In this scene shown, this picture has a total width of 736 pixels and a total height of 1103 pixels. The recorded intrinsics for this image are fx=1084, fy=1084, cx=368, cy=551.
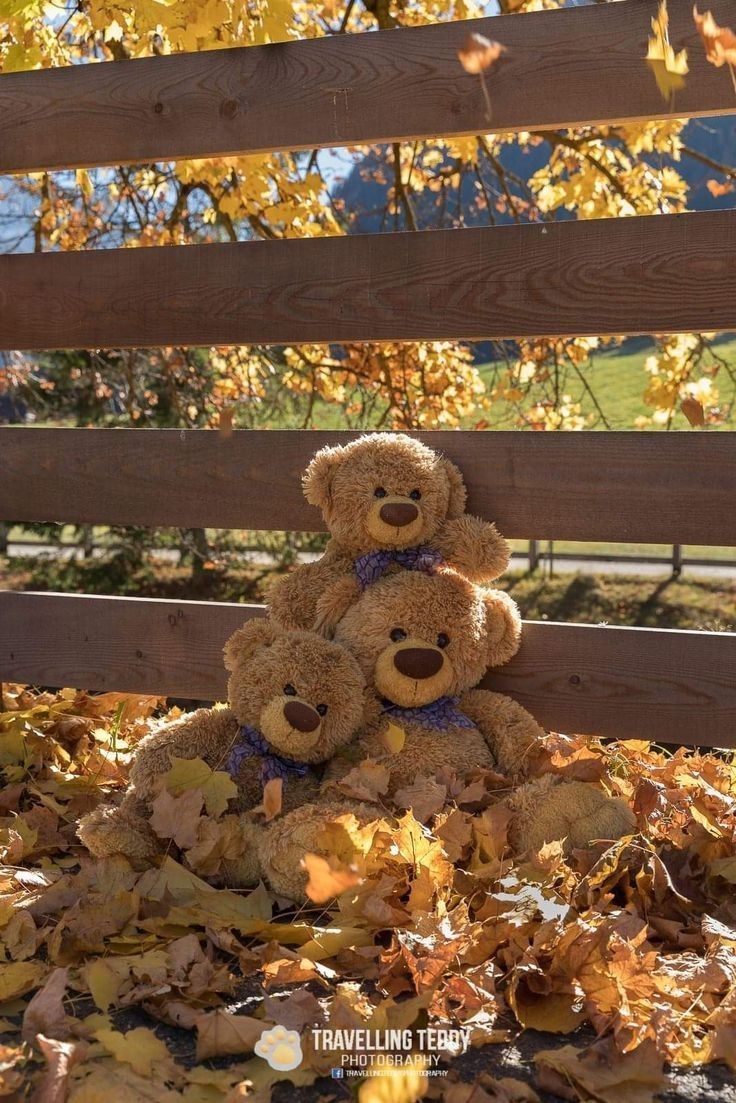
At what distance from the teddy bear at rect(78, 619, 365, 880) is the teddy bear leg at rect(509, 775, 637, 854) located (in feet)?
1.35

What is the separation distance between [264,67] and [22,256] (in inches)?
34.9

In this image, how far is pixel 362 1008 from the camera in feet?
5.48

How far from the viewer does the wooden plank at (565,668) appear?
265cm

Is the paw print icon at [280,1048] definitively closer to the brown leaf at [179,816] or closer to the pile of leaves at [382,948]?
the pile of leaves at [382,948]

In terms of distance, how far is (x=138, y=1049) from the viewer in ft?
5.16

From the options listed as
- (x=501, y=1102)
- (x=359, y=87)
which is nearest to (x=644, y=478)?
(x=359, y=87)

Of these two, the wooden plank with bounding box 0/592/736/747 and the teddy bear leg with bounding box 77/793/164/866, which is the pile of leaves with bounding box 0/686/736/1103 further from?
the wooden plank with bounding box 0/592/736/747

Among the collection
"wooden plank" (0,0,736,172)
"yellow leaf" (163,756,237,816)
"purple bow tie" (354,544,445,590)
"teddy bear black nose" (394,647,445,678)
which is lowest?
"yellow leaf" (163,756,237,816)

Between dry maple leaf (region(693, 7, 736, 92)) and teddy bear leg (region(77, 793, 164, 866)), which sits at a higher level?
dry maple leaf (region(693, 7, 736, 92))

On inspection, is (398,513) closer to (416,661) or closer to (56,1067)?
(416,661)

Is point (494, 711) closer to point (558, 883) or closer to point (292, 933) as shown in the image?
point (558, 883)

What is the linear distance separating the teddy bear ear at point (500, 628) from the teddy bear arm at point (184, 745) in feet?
2.12

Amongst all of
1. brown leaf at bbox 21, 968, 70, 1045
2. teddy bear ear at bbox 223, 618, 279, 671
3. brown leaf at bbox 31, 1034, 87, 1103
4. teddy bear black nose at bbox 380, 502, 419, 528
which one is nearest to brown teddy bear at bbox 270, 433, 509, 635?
teddy bear black nose at bbox 380, 502, 419, 528

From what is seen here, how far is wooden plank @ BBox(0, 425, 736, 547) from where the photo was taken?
265 cm
